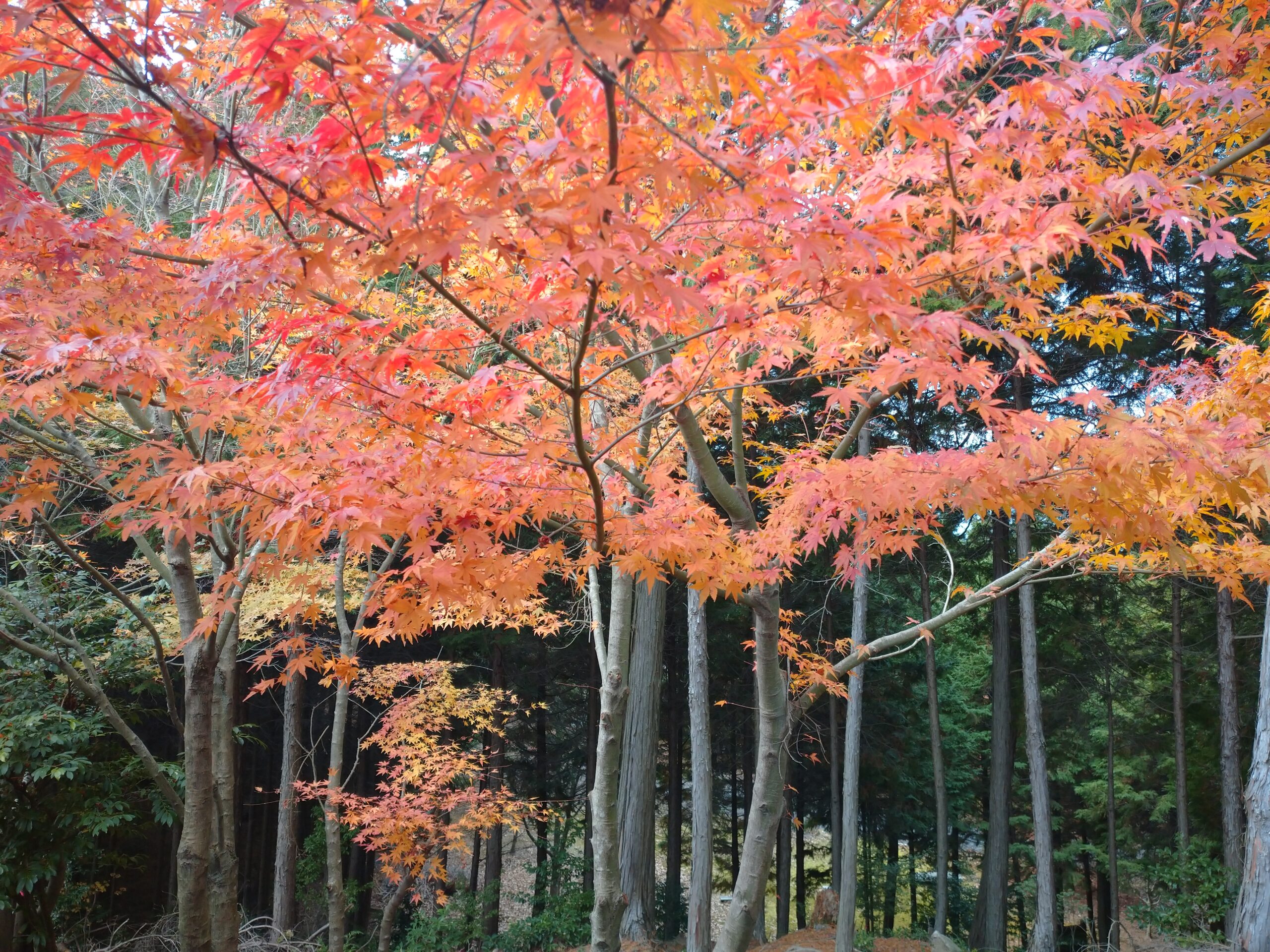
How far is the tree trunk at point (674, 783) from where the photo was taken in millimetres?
12852

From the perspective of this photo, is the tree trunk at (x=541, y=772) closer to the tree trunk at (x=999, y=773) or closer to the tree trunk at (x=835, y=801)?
the tree trunk at (x=835, y=801)

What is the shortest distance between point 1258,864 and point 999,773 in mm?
7043

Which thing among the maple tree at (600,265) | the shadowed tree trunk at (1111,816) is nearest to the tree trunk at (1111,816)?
the shadowed tree trunk at (1111,816)

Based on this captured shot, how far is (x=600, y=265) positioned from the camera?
1.60 m

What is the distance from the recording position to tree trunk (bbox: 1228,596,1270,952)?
17.7 ft

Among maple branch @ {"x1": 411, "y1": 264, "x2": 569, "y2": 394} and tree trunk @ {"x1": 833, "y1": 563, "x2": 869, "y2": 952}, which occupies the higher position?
maple branch @ {"x1": 411, "y1": 264, "x2": 569, "y2": 394}

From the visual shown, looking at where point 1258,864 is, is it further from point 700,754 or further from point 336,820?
point 336,820

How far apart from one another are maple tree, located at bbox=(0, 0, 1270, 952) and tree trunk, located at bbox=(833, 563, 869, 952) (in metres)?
5.58

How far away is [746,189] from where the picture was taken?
182cm

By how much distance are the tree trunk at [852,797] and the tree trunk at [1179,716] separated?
5.04 metres

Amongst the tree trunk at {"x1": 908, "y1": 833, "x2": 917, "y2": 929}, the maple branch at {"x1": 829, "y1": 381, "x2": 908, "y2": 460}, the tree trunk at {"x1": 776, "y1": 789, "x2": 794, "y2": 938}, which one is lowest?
the tree trunk at {"x1": 908, "y1": 833, "x2": 917, "y2": 929}

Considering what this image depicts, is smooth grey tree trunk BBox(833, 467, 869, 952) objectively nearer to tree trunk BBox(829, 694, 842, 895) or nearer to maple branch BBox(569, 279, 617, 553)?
tree trunk BBox(829, 694, 842, 895)

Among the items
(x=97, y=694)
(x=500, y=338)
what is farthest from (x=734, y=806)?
(x=500, y=338)

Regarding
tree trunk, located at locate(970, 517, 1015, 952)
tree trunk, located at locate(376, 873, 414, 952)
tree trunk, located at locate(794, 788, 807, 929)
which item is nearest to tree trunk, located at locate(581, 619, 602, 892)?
tree trunk, located at locate(376, 873, 414, 952)
